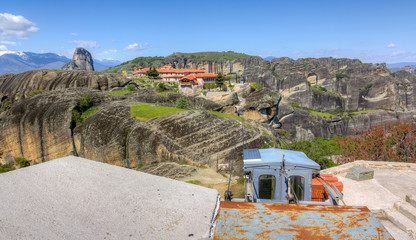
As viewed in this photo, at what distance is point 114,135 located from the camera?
79.4 feet

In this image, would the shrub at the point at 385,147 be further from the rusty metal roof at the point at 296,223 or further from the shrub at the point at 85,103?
the shrub at the point at 85,103

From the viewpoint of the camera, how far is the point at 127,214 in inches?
117

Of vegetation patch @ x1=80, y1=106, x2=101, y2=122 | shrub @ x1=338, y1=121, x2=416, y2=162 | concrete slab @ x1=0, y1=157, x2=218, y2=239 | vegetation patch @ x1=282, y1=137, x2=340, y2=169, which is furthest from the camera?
vegetation patch @ x1=80, y1=106, x2=101, y2=122

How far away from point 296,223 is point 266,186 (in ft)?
10.9

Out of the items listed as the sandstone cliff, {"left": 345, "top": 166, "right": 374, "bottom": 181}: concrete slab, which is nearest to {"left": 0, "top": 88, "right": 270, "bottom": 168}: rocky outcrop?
{"left": 345, "top": 166, "right": 374, "bottom": 181}: concrete slab

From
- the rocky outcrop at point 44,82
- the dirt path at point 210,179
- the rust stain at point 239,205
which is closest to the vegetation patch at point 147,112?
the dirt path at point 210,179

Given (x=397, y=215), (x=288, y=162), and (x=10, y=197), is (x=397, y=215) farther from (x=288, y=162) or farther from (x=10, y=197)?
(x=10, y=197)

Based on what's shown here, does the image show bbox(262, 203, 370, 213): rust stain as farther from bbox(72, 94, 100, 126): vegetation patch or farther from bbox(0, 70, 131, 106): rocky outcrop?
bbox(0, 70, 131, 106): rocky outcrop

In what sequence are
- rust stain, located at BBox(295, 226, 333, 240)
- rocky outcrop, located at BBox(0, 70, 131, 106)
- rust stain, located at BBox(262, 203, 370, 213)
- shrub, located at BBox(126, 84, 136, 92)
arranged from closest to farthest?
rust stain, located at BBox(295, 226, 333, 240), rust stain, located at BBox(262, 203, 370, 213), rocky outcrop, located at BBox(0, 70, 131, 106), shrub, located at BBox(126, 84, 136, 92)

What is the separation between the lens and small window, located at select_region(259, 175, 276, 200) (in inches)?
244

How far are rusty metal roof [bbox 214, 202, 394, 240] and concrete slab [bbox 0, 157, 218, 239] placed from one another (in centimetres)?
32

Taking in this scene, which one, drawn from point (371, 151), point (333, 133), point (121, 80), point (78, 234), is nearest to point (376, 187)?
point (371, 151)

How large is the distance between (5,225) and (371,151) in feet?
77.2

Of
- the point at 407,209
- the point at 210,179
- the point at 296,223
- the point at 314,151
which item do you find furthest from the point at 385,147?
→ the point at 296,223
